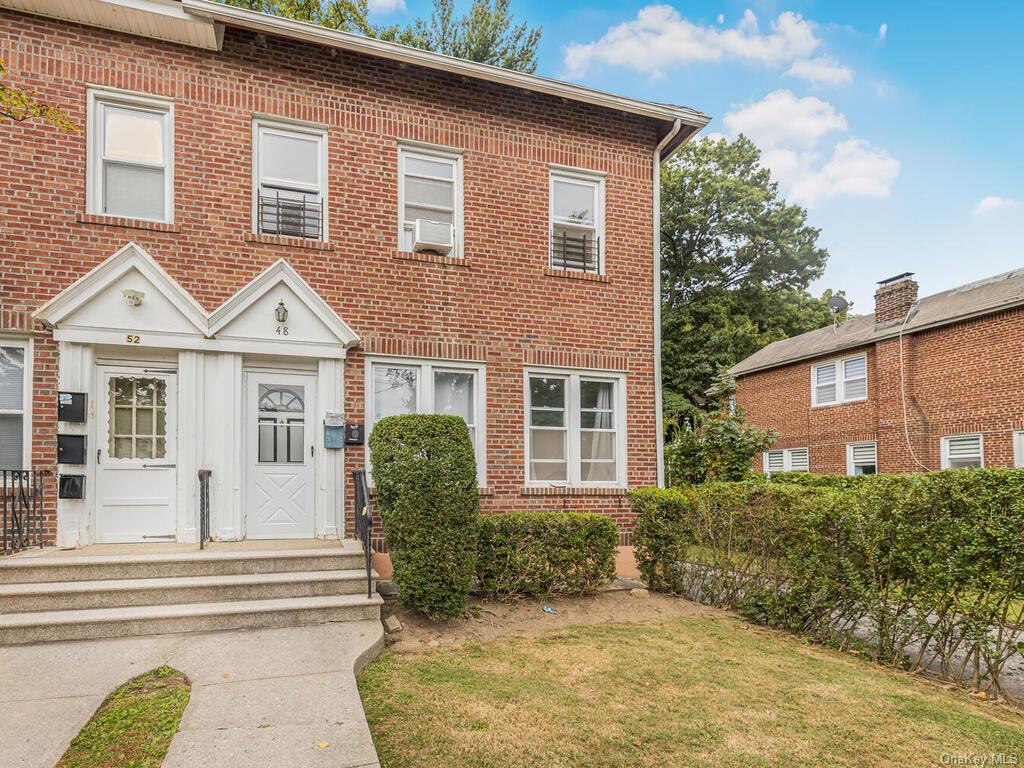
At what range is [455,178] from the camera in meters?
8.25

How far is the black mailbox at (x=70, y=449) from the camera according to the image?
20.4ft

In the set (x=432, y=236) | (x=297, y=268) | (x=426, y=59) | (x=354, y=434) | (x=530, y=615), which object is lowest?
(x=530, y=615)

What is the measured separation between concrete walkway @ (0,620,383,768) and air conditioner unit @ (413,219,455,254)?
4.71 meters

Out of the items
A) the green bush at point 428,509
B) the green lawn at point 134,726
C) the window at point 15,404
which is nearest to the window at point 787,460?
the green bush at point 428,509

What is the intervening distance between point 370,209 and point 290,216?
983 millimetres

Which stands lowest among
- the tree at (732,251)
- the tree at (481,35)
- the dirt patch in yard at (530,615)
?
the dirt patch in yard at (530,615)

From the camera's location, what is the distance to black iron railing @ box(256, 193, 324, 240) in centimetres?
736

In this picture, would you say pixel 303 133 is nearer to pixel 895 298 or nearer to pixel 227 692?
pixel 227 692

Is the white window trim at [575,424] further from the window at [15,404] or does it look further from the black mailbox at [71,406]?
the window at [15,404]

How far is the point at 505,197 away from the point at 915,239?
16.2 meters

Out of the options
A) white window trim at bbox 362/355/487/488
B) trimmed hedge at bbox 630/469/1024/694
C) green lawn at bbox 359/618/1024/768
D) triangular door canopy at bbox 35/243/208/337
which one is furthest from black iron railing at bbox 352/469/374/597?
trimmed hedge at bbox 630/469/1024/694

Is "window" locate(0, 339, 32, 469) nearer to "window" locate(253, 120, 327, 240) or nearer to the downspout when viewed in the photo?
"window" locate(253, 120, 327, 240)

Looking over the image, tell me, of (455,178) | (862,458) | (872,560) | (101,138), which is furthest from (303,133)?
(862,458)

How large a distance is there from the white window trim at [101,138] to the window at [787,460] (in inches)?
679
